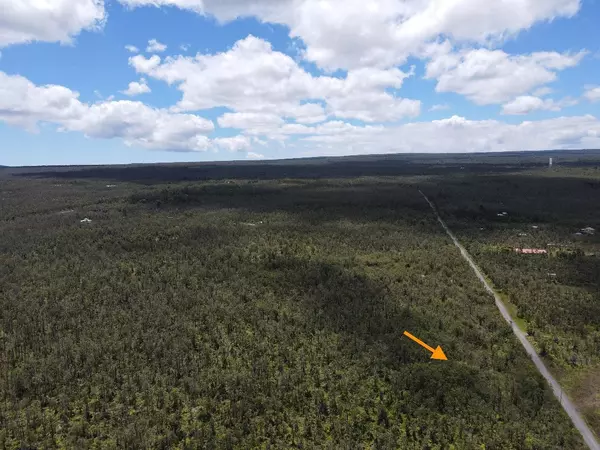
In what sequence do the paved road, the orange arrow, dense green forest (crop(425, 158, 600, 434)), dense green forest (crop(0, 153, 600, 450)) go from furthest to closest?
the orange arrow → dense green forest (crop(425, 158, 600, 434)) → dense green forest (crop(0, 153, 600, 450)) → the paved road

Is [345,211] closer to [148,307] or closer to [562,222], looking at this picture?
[562,222]

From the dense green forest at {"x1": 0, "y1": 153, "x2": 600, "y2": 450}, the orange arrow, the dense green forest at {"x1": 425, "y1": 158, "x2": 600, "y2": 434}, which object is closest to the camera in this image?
the dense green forest at {"x1": 0, "y1": 153, "x2": 600, "y2": 450}

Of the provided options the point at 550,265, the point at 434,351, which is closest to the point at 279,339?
the point at 434,351

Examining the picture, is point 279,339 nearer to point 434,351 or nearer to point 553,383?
point 434,351

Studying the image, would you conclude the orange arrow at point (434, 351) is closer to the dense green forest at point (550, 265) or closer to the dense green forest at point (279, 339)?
the dense green forest at point (279, 339)

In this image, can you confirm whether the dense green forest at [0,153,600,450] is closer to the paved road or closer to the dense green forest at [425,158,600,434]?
the dense green forest at [425,158,600,434]

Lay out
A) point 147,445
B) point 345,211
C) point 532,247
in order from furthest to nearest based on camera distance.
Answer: point 345,211 → point 532,247 → point 147,445

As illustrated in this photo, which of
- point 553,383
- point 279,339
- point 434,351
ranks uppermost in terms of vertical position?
point 279,339

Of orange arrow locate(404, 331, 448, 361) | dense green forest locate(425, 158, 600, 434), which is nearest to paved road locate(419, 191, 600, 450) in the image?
dense green forest locate(425, 158, 600, 434)

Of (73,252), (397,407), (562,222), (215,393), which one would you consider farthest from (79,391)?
(562,222)
